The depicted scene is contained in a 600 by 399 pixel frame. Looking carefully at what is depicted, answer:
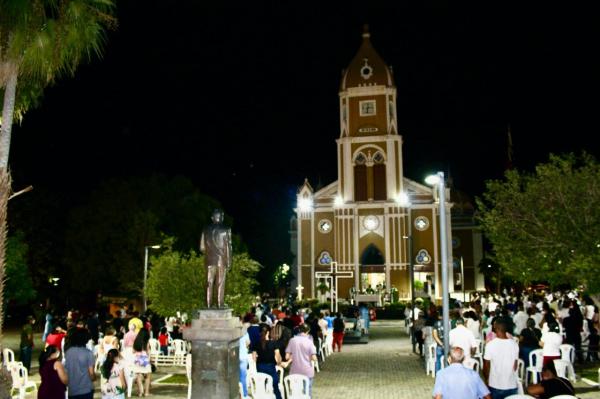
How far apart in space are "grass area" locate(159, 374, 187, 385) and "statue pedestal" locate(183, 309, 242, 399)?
15.5 ft

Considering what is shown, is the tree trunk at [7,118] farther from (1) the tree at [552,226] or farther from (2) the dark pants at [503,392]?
(1) the tree at [552,226]

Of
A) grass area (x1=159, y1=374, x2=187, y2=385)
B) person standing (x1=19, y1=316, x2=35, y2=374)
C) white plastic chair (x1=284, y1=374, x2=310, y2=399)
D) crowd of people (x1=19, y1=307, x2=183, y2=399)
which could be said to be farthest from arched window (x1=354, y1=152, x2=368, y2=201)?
white plastic chair (x1=284, y1=374, x2=310, y2=399)

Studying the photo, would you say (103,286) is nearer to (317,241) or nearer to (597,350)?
(317,241)

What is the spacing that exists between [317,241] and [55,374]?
45.4 metres

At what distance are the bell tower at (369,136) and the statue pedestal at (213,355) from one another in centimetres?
4182

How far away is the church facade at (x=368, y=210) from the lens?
5072cm

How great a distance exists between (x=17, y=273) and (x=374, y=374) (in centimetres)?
1945

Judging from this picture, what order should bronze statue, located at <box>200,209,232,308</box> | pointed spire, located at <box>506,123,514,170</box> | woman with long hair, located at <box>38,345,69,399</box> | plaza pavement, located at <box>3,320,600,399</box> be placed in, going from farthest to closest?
pointed spire, located at <box>506,123,514,170</box> < plaza pavement, located at <box>3,320,600,399</box> < bronze statue, located at <box>200,209,232,308</box> < woman with long hair, located at <box>38,345,69,399</box>

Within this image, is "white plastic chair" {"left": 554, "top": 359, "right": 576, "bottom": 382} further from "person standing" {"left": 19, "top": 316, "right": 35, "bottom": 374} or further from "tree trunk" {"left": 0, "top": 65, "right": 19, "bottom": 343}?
"person standing" {"left": 19, "top": 316, "right": 35, "bottom": 374}

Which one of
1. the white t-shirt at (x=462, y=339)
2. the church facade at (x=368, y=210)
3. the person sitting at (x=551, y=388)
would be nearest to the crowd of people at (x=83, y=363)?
the person sitting at (x=551, y=388)

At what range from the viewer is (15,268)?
89.2 feet

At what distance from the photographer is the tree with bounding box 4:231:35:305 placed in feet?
88.7

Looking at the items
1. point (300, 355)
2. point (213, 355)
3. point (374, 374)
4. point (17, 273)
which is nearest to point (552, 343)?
point (300, 355)

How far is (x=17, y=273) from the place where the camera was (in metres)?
28.0
